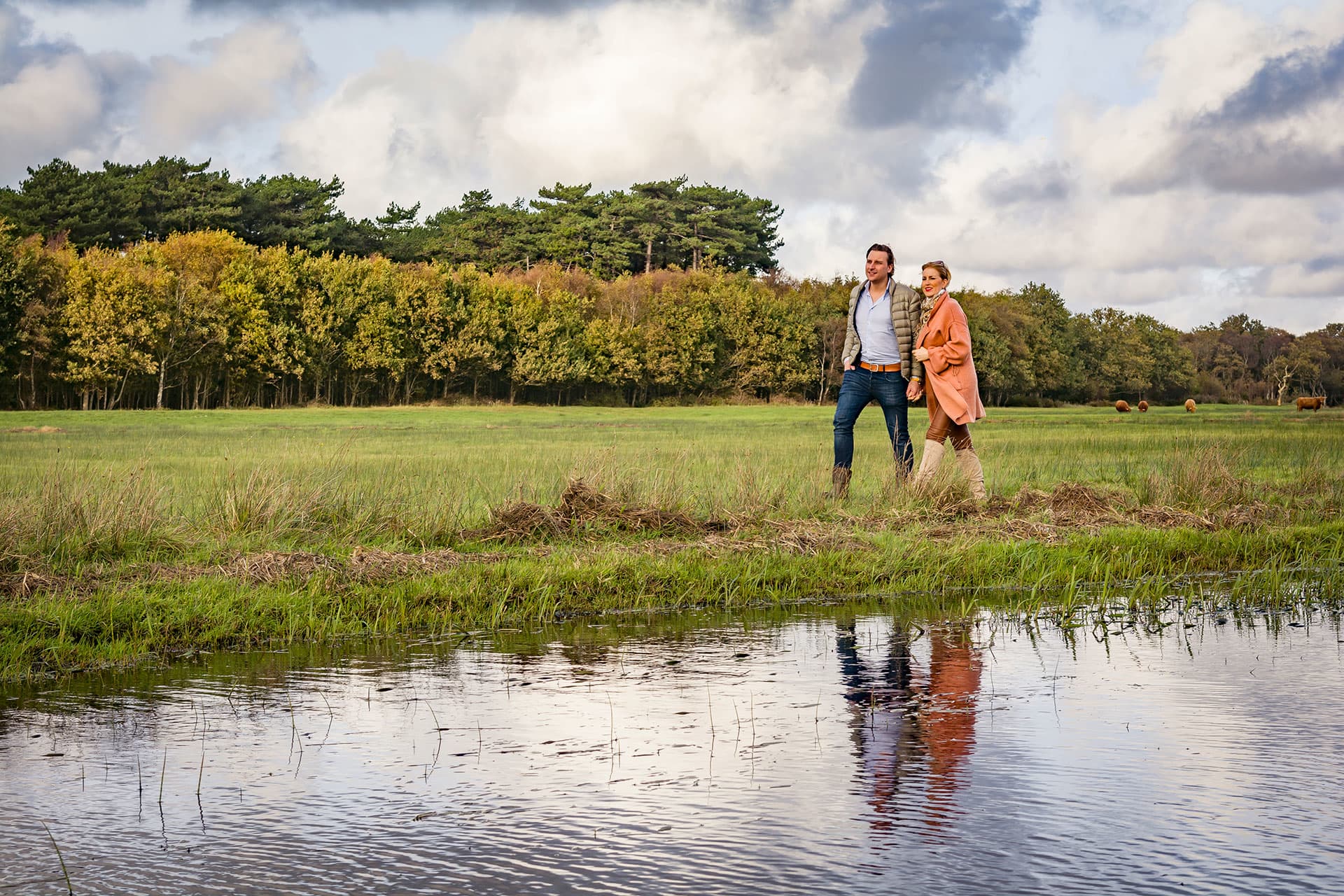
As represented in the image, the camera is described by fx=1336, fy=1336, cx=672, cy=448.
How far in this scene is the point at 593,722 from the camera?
5.88 meters

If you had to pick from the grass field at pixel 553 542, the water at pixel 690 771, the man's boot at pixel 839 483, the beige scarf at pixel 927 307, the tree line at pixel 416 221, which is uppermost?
the tree line at pixel 416 221

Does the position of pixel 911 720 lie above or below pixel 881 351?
below

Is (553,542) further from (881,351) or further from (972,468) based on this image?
(972,468)

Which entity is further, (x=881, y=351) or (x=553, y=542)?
(x=881, y=351)

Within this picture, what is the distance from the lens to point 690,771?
505 cm

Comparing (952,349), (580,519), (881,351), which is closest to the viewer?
(580,519)

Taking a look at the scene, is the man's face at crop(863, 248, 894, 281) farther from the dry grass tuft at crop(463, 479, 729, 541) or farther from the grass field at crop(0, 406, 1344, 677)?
the dry grass tuft at crop(463, 479, 729, 541)

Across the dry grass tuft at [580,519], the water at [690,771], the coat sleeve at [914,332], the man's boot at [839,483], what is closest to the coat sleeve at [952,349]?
the coat sleeve at [914,332]

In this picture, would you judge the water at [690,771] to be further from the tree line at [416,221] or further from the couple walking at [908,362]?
the tree line at [416,221]

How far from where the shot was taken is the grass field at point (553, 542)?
8.55 metres

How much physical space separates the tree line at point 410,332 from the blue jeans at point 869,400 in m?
59.2

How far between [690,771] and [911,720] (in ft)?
4.23

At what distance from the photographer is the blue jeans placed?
14164 mm

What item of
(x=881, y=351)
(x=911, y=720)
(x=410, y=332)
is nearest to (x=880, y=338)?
(x=881, y=351)
